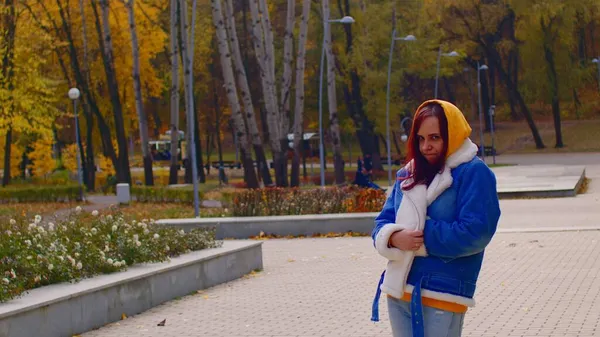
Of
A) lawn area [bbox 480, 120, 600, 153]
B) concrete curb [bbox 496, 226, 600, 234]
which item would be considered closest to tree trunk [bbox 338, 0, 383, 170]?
lawn area [bbox 480, 120, 600, 153]

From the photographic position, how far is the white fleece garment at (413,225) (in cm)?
525

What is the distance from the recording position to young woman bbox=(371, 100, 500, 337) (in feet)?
17.0

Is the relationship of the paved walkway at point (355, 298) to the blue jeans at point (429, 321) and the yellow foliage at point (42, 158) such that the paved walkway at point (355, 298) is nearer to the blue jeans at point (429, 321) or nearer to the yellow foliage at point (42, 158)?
the blue jeans at point (429, 321)

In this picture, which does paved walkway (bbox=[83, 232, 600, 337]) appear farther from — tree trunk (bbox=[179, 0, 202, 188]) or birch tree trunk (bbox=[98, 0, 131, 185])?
birch tree trunk (bbox=[98, 0, 131, 185])

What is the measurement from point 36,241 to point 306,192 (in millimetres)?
12583

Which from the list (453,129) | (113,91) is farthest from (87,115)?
(453,129)

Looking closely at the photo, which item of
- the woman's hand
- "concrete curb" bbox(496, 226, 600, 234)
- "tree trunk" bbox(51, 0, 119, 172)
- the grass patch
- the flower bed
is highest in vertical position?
"tree trunk" bbox(51, 0, 119, 172)

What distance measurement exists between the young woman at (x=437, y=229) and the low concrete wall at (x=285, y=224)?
627 inches

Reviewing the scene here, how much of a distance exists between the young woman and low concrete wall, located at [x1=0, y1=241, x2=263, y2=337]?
15.4 feet

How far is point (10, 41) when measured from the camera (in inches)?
1916

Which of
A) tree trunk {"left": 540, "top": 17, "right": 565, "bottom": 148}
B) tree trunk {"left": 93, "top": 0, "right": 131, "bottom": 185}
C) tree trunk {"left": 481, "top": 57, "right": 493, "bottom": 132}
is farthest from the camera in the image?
tree trunk {"left": 481, "top": 57, "right": 493, "bottom": 132}

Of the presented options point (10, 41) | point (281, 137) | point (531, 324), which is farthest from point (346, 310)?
point (10, 41)

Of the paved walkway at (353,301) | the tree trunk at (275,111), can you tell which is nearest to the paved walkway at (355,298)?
the paved walkway at (353,301)

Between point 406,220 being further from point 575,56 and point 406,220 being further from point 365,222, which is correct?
point 575,56
